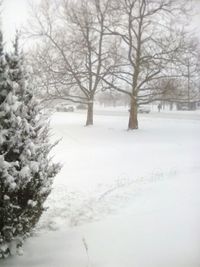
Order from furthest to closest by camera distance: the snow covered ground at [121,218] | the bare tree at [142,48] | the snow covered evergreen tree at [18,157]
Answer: the bare tree at [142,48] < the snow covered ground at [121,218] < the snow covered evergreen tree at [18,157]

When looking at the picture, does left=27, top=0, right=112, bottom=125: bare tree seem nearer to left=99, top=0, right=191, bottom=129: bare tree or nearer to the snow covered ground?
left=99, top=0, right=191, bottom=129: bare tree

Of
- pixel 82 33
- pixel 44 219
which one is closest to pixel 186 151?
pixel 44 219

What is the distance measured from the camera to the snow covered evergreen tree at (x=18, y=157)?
9.43ft

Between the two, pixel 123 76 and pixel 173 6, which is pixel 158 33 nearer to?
pixel 173 6

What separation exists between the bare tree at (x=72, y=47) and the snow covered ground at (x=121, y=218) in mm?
9118

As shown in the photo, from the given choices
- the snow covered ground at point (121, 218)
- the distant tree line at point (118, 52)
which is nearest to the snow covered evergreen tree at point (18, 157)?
the snow covered ground at point (121, 218)

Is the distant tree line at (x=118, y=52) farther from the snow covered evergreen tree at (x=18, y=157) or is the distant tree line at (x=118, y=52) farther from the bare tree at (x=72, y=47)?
the snow covered evergreen tree at (x=18, y=157)

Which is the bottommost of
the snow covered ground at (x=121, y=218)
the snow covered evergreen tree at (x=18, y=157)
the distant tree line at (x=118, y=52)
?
the snow covered ground at (x=121, y=218)

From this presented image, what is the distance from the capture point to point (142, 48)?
15391mm

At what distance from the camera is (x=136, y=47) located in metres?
15.7

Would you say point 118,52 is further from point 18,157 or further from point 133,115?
point 18,157

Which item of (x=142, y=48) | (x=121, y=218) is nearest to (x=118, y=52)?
(x=142, y=48)

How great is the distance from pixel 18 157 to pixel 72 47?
45.7 ft

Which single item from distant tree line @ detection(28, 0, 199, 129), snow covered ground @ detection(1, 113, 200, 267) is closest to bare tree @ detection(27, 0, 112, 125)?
distant tree line @ detection(28, 0, 199, 129)
